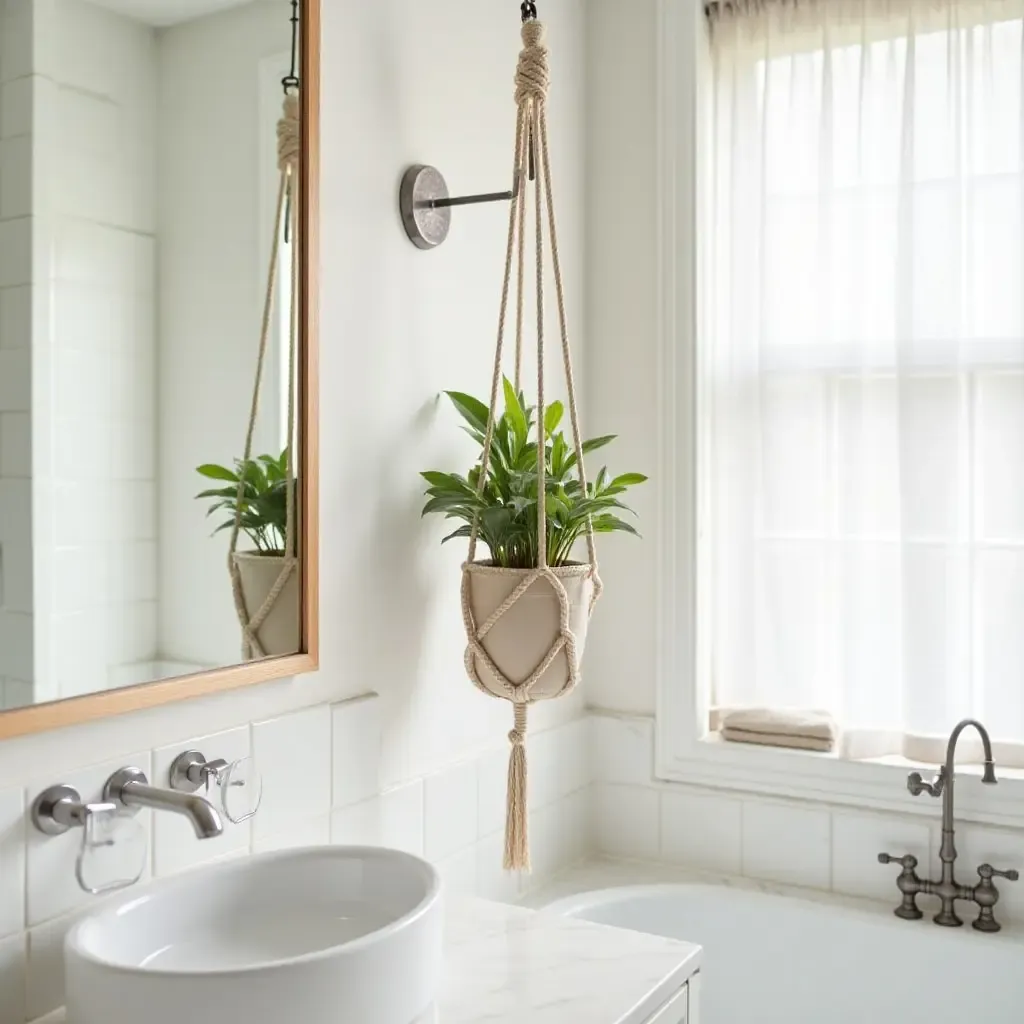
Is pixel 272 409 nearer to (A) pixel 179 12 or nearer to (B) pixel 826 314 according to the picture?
(A) pixel 179 12

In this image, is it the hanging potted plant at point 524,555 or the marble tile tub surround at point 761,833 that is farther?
the marble tile tub surround at point 761,833

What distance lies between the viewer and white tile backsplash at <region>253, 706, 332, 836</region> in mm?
1531

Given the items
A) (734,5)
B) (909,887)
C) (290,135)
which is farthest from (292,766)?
(734,5)

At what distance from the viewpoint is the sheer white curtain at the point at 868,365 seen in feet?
7.03

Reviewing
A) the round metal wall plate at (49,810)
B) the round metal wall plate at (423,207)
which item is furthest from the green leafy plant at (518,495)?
the round metal wall plate at (49,810)

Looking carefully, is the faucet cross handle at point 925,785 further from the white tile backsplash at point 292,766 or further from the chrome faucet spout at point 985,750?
the white tile backsplash at point 292,766

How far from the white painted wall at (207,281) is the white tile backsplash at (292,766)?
0.15m

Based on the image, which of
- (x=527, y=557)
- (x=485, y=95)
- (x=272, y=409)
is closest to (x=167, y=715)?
(x=272, y=409)

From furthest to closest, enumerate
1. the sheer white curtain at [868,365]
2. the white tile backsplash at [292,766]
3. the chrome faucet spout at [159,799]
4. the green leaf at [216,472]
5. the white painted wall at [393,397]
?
the sheer white curtain at [868,365] < the white painted wall at [393,397] < the white tile backsplash at [292,766] < the green leaf at [216,472] < the chrome faucet spout at [159,799]

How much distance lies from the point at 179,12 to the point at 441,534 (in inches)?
A: 35.6

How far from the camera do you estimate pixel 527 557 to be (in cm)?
176

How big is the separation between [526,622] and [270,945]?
1.94 feet

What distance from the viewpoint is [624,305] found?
243cm

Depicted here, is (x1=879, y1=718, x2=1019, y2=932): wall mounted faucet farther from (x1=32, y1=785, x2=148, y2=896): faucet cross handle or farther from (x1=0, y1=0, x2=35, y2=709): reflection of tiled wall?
(x1=0, y1=0, x2=35, y2=709): reflection of tiled wall
